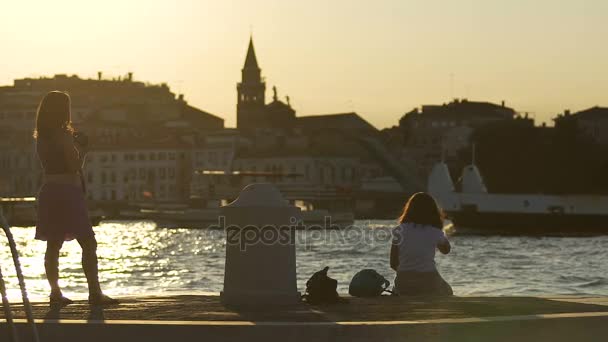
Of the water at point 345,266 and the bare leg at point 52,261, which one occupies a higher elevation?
the bare leg at point 52,261

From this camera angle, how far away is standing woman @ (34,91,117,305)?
10422mm

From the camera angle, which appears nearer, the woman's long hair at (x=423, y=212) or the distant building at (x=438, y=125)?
the woman's long hair at (x=423, y=212)

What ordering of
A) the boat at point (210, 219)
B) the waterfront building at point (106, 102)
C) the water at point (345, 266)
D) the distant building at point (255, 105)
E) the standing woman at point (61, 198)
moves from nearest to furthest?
the standing woman at point (61, 198), the water at point (345, 266), the boat at point (210, 219), the waterfront building at point (106, 102), the distant building at point (255, 105)

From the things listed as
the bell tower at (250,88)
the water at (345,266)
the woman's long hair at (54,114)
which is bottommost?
the water at (345,266)

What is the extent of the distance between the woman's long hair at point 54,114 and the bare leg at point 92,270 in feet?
2.53

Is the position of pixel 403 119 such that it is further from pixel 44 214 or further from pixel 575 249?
pixel 44 214

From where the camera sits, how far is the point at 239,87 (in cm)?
18700

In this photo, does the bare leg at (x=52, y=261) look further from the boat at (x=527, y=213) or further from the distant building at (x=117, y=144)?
the distant building at (x=117, y=144)

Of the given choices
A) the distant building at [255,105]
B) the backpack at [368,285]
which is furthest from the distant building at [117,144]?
the backpack at [368,285]

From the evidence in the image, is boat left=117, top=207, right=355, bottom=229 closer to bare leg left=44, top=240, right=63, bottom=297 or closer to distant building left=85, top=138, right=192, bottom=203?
distant building left=85, top=138, right=192, bottom=203

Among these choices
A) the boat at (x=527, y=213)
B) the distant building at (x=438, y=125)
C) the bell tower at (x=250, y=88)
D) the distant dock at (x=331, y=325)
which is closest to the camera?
the distant dock at (x=331, y=325)

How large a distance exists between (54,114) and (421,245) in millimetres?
2839

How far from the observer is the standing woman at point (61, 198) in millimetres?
10422

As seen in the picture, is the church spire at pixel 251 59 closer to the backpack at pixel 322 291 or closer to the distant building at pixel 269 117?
the distant building at pixel 269 117
